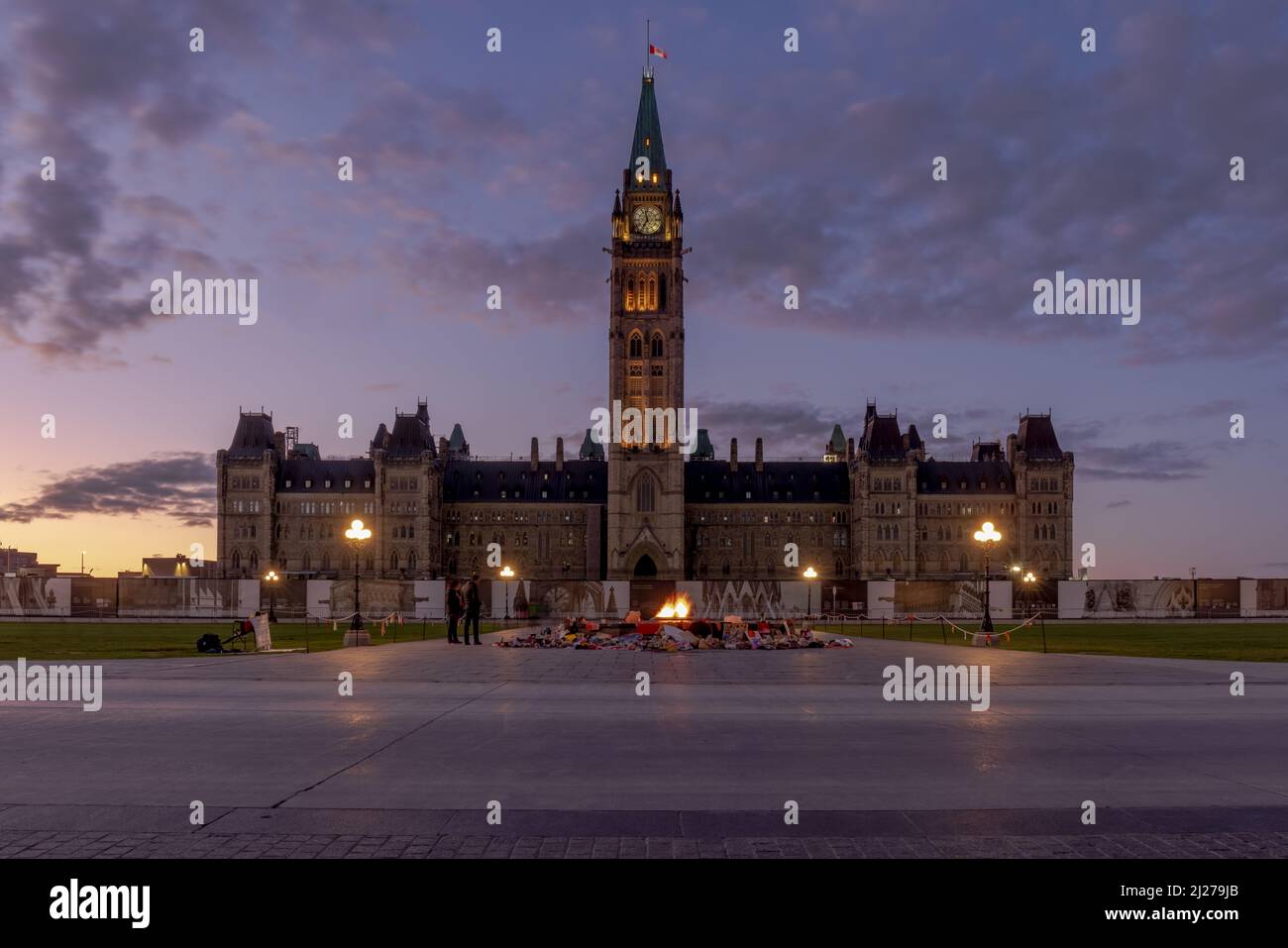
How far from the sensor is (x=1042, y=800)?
8797mm

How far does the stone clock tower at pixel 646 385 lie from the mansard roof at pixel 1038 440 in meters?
46.2

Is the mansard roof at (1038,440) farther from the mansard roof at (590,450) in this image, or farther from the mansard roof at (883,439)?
the mansard roof at (590,450)

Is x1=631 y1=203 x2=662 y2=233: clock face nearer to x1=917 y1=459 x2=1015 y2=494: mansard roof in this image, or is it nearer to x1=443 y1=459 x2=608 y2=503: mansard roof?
x1=443 y1=459 x2=608 y2=503: mansard roof

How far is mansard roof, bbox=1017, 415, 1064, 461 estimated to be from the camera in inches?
5217

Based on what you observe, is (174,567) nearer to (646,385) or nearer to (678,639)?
(646,385)

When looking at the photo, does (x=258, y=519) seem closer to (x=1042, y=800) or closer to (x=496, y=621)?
(x=496, y=621)

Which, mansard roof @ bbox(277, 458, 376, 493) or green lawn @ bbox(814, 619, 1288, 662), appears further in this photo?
mansard roof @ bbox(277, 458, 376, 493)

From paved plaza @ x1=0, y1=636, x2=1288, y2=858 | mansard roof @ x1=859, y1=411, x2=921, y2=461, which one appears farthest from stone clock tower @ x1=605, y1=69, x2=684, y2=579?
paved plaza @ x1=0, y1=636, x2=1288, y2=858

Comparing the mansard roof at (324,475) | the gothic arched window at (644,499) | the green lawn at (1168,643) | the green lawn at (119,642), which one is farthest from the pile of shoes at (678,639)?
the mansard roof at (324,475)

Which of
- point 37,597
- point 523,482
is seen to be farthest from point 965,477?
point 37,597

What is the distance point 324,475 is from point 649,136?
60.6 metres

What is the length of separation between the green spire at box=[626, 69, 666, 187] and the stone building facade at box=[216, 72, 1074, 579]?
21 cm
